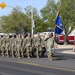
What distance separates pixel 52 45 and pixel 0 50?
22.0 ft

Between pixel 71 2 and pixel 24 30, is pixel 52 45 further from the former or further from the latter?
pixel 24 30

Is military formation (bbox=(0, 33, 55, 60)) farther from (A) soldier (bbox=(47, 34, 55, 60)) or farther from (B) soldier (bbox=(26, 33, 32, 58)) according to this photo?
(A) soldier (bbox=(47, 34, 55, 60))

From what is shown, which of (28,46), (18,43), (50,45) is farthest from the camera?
(18,43)

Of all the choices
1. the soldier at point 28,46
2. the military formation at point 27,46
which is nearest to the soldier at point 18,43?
the military formation at point 27,46

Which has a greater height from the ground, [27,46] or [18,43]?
[18,43]

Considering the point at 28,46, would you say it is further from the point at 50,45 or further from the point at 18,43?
the point at 50,45

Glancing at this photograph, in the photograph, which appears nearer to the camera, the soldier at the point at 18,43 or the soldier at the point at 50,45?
the soldier at the point at 50,45

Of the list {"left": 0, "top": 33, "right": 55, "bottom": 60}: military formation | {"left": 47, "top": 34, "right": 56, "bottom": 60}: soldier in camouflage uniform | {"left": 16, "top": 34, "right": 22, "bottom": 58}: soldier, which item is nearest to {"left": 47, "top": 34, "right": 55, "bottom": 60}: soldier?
{"left": 47, "top": 34, "right": 56, "bottom": 60}: soldier in camouflage uniform

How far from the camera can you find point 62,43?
2009 inches

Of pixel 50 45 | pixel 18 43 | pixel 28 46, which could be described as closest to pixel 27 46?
pixel 28 46

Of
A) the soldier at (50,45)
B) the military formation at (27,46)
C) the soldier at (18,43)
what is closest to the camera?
the soldier at (50,45)

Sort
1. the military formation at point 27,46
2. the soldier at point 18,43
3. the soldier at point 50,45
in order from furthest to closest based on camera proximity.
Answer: the soldier at point 18,43 < the military formation at point 27,46 < the soldier at point 50,45

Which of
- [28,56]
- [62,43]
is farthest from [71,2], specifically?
[28,56]

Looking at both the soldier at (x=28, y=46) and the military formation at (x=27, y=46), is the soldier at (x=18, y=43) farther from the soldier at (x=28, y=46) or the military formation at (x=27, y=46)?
the soldier at (x=28, y=46)
